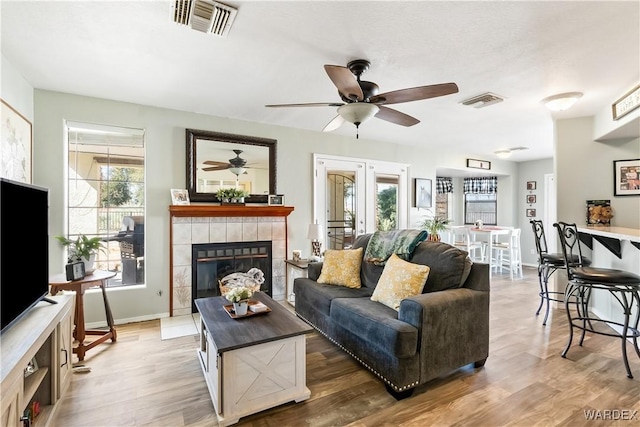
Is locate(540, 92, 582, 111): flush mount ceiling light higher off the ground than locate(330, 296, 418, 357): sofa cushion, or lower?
higher

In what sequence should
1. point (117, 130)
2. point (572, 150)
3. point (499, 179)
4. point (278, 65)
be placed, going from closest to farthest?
point (278, 65) → point (117, 130) → point (572, 150) → point (499, 179)

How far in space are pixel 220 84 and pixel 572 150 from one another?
4.34 m

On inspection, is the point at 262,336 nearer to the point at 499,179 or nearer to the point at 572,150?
the point at 572,150

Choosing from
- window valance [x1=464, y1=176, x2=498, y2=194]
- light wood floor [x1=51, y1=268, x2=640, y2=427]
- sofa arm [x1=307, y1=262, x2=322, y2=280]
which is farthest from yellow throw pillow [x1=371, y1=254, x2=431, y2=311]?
window valance [x1=464, y1=176, x2=498, y2=194]

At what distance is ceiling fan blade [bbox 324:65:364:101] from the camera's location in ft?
6.26

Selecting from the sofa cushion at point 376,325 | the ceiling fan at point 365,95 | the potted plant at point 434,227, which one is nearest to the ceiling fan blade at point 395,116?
the ceiling fan at point 365,95

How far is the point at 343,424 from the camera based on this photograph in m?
1.78

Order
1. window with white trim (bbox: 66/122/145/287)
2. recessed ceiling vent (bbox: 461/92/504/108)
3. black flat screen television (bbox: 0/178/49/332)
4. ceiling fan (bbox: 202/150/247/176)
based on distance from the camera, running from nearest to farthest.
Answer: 1. black flat screen television (bbox: 0/178/49/332)
2. recessed ceiling vent (bbox: 461/92/504/108)
3. window with white trim (bbox: 66/122/145/287)
4. ceiling fan (bbox: 202/150/247/176)

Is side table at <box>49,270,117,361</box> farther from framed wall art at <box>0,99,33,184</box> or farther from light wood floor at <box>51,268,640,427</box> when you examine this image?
framed wall art at <box>0,99,33,184</box>

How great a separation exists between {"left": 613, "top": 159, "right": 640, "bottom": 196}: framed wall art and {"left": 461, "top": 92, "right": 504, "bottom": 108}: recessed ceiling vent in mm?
1910

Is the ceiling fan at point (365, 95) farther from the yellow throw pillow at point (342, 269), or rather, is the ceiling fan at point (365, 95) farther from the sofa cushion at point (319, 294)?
the sofa cushion at point (319, 294)

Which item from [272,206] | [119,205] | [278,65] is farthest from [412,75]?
[119,205]

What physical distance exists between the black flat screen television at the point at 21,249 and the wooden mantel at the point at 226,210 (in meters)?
1.53

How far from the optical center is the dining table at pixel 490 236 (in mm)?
5848
